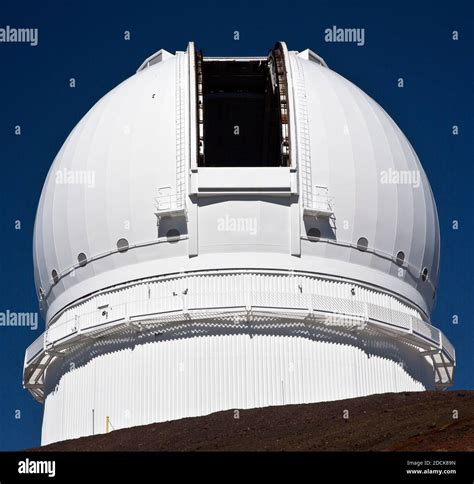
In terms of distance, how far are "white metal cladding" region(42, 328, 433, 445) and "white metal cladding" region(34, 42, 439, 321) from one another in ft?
5.67

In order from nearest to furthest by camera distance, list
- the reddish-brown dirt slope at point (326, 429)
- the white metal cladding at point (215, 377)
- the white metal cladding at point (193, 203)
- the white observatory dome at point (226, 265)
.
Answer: the reddish-brown dirt slope at point (326, 429) → the white metal cladding at point (215, 377) → the white observatory dome at point (226, 265) → the white metal cladding at point (193, 203)

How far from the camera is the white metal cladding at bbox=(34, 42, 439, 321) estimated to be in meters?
34.3

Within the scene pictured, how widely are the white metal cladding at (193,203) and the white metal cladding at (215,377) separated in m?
1.73

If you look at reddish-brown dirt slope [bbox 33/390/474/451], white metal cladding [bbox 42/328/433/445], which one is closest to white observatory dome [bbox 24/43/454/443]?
white metal cladding [bbox 42/328/433/445]

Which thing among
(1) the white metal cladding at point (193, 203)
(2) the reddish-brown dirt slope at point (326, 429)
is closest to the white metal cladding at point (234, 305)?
(1) the white metal cladding at point (193, 203)

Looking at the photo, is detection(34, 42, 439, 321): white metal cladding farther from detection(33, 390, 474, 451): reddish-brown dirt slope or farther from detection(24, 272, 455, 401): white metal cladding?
detection(33, 390, 474, 451): reddish-brown dirt slope

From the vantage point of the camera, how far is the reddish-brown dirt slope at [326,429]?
24938 mm

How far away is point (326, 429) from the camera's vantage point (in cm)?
2723

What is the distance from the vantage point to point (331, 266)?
113 ft

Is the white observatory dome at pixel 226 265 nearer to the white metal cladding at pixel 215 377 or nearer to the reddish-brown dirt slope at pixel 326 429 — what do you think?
the white metal cladding at pixel 215 377

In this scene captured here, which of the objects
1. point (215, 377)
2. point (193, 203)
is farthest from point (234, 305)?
point (193, 203)

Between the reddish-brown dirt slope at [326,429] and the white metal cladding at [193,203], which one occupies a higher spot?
the white metal cladding at [193,203]
